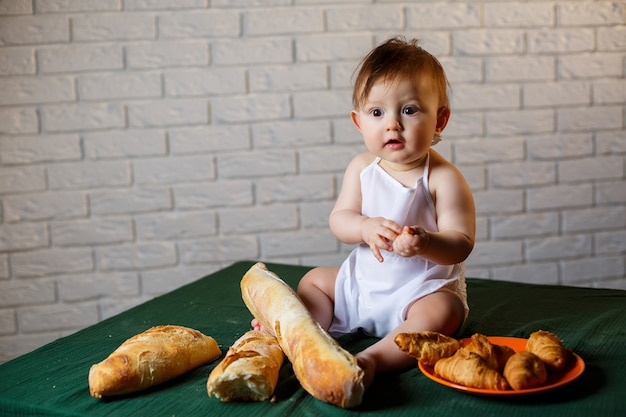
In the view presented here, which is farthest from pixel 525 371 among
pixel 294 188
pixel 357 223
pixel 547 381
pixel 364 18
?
pixel 364 18

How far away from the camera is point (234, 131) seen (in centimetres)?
225

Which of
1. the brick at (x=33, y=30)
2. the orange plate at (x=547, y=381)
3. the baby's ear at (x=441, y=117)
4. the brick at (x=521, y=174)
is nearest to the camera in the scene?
the orange plate at (x=547, y=381)

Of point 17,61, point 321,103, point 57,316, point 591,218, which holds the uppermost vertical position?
point 17,61

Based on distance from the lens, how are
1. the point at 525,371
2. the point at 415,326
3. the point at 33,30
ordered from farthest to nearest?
1. the point at 33,30
2. the point at 415,326
3. the point at 525,371

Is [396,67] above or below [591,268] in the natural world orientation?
above

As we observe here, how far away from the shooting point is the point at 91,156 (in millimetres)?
2223

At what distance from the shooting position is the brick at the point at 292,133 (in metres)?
2.26

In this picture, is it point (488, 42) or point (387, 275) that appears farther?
point (488, 42)

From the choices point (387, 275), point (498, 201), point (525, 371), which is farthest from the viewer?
point (498, 201)

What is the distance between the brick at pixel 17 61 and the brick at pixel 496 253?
156 centimetres

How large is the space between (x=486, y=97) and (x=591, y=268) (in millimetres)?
719

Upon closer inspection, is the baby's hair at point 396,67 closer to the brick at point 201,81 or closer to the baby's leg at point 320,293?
the baby's leg at point 320,293

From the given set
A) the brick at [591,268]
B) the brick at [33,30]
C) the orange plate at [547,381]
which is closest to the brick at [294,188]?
Result: the brick at [33,30]

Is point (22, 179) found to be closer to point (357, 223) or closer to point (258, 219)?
point (258, 219)
